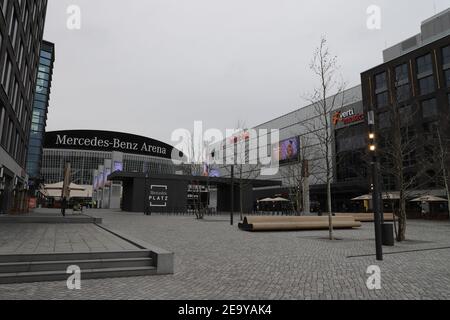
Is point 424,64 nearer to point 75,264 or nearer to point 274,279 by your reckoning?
point 274,279

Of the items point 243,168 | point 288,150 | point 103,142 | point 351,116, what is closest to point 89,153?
point 103,142

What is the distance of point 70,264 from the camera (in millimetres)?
7605

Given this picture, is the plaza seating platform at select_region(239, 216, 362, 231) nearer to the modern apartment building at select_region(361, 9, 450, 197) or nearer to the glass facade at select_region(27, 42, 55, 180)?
the modern apartment building at select_region(361, 9, 450, 197)

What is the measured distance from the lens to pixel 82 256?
315 inches

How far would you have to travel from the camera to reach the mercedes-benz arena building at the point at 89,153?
106m

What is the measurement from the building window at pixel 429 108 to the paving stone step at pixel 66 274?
49.0 metres

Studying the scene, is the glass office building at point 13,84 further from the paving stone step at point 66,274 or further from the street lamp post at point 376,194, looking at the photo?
the street lamp post at point 376,194

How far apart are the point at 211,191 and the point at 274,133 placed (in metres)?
24.8

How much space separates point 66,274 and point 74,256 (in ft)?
2.30

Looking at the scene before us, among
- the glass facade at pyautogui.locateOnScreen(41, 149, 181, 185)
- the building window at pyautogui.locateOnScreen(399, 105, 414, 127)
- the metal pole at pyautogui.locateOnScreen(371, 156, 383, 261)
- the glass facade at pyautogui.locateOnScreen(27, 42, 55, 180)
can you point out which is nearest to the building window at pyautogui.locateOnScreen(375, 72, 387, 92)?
the building window at pyautogui.locateOnScreen(399, 105, 414, 127)

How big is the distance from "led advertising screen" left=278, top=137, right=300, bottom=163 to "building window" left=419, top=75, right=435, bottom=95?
26.0 meters
